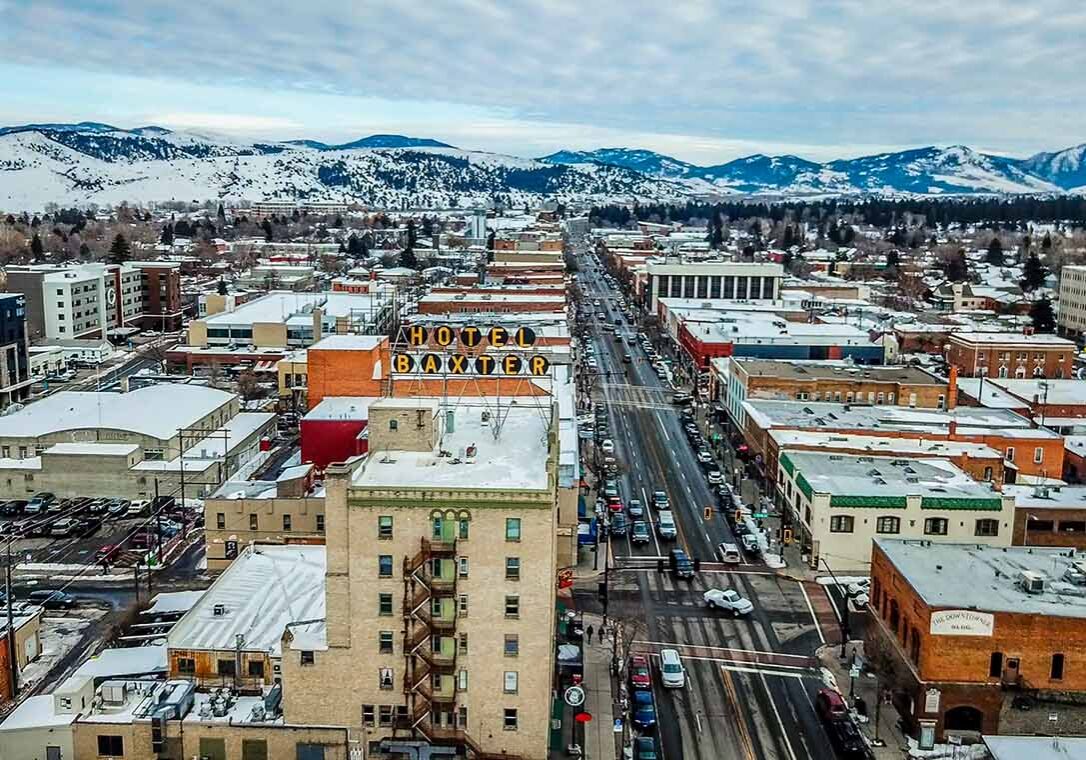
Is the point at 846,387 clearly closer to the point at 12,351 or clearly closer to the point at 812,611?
the point at 812,611

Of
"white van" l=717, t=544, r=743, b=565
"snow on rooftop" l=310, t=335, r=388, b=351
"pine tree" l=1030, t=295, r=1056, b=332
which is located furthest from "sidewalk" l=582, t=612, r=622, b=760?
"pine tree" l=1030, t=295, r=1056, b=332

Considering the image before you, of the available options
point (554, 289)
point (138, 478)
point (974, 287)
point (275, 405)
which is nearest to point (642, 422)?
point (275, 405)

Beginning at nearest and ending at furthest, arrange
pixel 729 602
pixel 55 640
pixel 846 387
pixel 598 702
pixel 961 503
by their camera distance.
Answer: pixel 598 702 < pixel 55 640 < pixel 729 602 < pixel 961 503 < pixel 846 387

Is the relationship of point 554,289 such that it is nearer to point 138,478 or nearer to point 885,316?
point 885,316

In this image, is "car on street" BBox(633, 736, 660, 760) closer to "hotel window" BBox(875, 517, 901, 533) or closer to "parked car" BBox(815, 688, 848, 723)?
"parked car" BBox(815, 688, 848, 723)

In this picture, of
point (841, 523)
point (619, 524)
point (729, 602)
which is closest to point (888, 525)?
point (841, 523)
